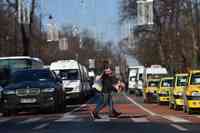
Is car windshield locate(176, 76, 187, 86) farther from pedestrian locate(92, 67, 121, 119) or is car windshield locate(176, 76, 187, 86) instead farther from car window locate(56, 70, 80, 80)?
car window locate(56, 70, 80, 80)

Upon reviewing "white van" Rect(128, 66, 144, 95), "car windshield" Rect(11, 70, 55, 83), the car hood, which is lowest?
"white van" Rect(128, 66, 144, 95)

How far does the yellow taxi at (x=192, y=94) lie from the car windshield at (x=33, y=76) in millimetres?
5226

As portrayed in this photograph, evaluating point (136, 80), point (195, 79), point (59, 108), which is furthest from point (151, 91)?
point (136, 80)

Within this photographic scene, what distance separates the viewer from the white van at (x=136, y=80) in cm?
6647

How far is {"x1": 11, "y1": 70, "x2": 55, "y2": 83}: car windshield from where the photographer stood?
27.5 m

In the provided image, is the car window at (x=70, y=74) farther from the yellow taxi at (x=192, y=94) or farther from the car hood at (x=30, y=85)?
the car hood at (x=30, y=85)

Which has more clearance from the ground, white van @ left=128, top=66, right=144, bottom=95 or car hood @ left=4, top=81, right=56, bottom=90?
car hood @ left=4, top=81, right=56, bottom=90

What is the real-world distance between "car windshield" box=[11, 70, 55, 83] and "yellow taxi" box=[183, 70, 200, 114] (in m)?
5.23

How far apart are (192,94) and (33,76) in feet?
20.1

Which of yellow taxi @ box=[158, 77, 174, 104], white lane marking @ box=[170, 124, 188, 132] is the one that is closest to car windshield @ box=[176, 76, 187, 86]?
yellow taxi @ box=[158, 77, 174, 104]

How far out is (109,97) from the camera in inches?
962

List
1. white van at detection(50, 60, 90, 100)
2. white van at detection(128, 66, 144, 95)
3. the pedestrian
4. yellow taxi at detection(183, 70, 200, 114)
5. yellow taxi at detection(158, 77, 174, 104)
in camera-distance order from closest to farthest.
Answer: the pedestrian < yellow taxi at detection(183, 70, 200, 114) < yellow taxi at detection(158, 77, 174, 104) < white van at detection(50, 60, 90, 100) < white van at detection(128, 66, 144, 95)

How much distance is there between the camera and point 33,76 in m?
27.7

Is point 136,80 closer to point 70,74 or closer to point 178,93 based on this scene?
point 70,74
